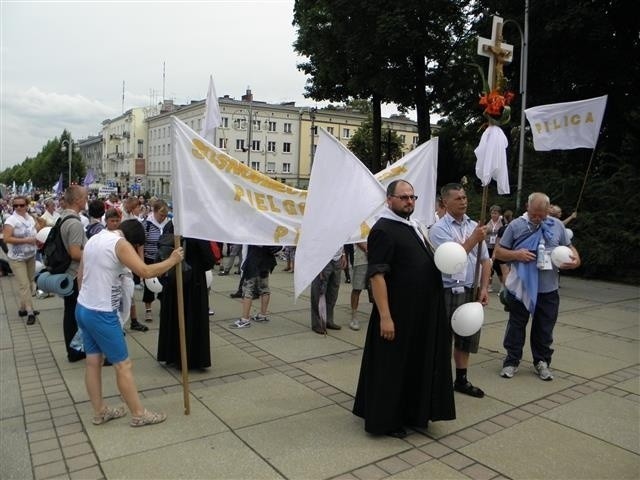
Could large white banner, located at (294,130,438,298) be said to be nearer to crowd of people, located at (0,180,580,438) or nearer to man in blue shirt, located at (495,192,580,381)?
crowd of people, located at (0,180,580,438)

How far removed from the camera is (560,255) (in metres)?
5.56

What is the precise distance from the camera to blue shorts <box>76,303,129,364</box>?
411cm

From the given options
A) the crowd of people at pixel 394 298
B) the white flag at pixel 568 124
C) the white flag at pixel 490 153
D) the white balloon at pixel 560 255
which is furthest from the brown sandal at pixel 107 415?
the white flag at pixel 568 124

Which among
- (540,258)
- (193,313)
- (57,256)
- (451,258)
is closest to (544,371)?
(540,258)

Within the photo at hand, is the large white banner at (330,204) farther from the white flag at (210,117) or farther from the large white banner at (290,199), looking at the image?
the white flag at (210,117)

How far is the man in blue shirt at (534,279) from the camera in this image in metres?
5.58

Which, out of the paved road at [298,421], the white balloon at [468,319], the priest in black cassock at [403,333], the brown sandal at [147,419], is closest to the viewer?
the paved road at [298,421]

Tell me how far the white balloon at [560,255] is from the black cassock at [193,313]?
3.68 meters

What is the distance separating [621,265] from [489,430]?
11413 mm

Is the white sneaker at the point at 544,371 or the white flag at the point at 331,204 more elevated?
the white flag at the point at 331,204

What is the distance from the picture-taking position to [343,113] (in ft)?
256

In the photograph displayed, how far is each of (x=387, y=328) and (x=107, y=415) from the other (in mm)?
2432

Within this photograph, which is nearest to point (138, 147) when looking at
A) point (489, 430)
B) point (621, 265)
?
point (621, 265)

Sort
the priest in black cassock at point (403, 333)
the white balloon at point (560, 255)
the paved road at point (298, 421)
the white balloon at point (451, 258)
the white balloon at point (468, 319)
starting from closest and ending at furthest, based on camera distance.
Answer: the paved road at point (298, 421)
the white balloon at point (451, 258)
the priest in black cassock at point (403, 333)
the white balloon at point (468, 319)
the white balloon at point (560, 255)
